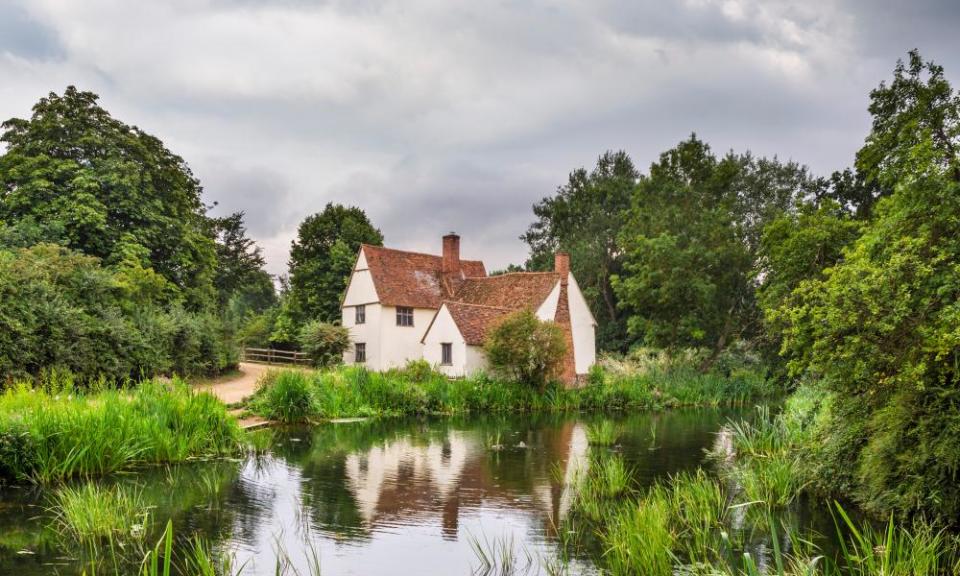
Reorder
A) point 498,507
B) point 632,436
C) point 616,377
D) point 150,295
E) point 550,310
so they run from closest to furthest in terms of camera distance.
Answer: point 498,507 → point 632,436 → point 150,295 → point 616,377 → point 550,310

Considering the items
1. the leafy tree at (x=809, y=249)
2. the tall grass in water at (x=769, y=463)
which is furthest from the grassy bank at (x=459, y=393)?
the tall grass in water at (x=769, y=463)

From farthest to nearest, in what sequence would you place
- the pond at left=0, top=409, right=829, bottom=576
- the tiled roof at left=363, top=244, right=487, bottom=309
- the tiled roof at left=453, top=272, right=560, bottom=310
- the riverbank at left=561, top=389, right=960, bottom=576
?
the tiled roof at left=363, top=244, right=487, bottom=309
the tiled roof at left=453, top=272, right=560, bottom=310
the pond at left=0, top=409, right=829, bottom=576
the riverbank at left=561, top=389, right=960, bottom=576

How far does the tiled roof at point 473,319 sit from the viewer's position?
34.2 meters

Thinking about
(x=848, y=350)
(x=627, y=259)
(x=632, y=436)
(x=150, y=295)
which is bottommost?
(x=632, y=436)

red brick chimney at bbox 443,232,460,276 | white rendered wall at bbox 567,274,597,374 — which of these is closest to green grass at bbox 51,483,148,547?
white rendered wall at bbox 567,274,597,374

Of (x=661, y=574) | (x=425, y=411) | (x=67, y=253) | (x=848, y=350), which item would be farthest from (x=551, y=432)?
(x=67, y=253)

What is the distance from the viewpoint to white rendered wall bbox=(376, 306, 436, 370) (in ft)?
130

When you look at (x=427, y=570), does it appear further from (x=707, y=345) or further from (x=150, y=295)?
(x=707, y=345)

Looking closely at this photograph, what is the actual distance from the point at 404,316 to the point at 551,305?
8.66m

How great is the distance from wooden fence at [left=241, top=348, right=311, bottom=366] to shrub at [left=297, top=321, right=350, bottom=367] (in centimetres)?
498

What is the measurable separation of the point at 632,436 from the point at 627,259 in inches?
1281

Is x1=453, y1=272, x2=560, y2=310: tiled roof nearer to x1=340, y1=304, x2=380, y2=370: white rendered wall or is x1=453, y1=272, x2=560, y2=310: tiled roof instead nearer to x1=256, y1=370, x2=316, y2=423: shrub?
x1=340, y1=304, x2=380, y2=370: white rendered wall

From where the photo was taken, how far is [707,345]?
45.7m

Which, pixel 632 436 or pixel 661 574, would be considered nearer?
pixel 661 574
